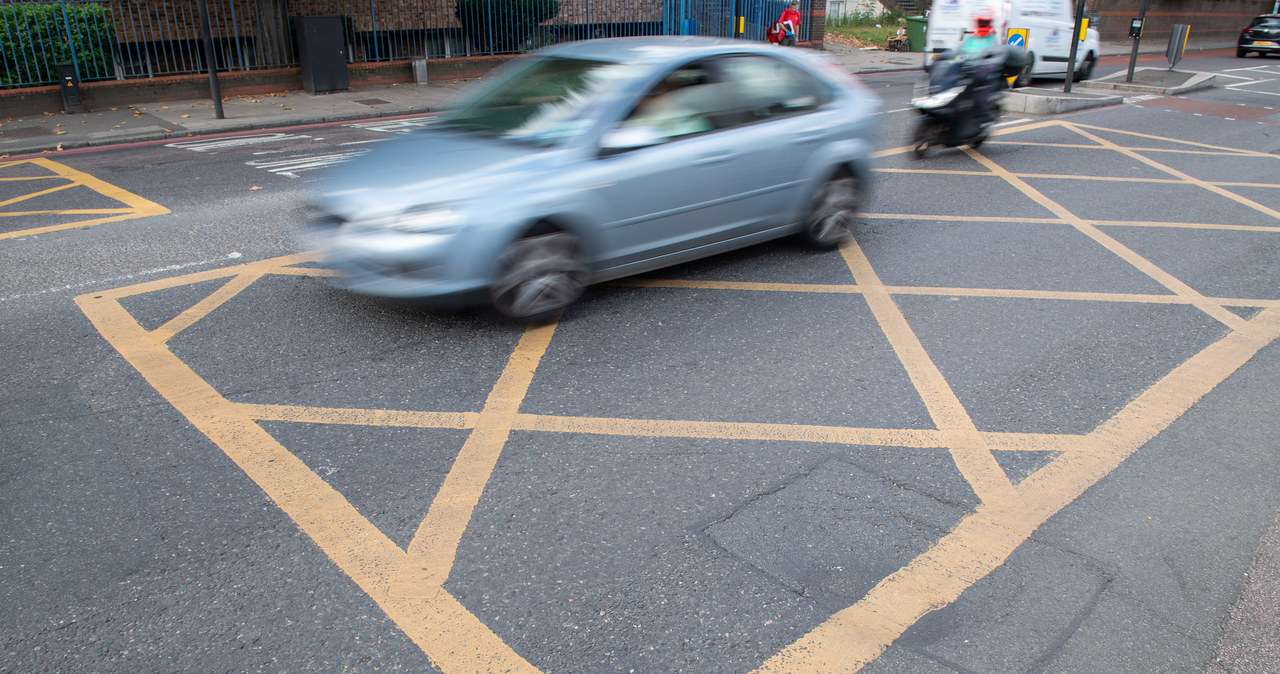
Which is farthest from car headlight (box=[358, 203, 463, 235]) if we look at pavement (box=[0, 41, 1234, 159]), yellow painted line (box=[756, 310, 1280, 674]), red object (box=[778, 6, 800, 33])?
red object (box=[778, 6, 800, 33])

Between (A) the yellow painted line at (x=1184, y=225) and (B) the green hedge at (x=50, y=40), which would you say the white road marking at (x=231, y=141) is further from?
(A) the yellow painted line at (x=1184, y=225)

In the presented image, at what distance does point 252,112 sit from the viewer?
46.3 ft

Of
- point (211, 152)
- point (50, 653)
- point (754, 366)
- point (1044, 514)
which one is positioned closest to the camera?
point (50, 653)

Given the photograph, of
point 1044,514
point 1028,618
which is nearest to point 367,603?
point 1028,618

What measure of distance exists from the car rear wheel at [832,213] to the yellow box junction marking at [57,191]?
5804 millimetres

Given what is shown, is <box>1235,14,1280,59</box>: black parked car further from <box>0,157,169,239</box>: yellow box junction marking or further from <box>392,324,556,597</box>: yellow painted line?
<box>0,157,169,239</box>: yellow box junction marking

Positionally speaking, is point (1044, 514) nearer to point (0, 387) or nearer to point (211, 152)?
point (0, 387)

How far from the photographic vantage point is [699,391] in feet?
14.8

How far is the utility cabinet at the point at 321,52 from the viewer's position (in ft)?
51.4

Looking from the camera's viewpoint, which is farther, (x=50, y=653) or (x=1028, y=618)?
(x=1028, y=618)

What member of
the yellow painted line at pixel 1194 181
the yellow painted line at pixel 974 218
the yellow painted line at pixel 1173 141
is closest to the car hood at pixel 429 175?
the yellow painted line at pixel 974 218

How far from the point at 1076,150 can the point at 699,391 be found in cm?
909

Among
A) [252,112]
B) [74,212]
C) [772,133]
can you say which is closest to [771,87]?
[772,133]

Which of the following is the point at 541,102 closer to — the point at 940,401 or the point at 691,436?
the point at 691,436
